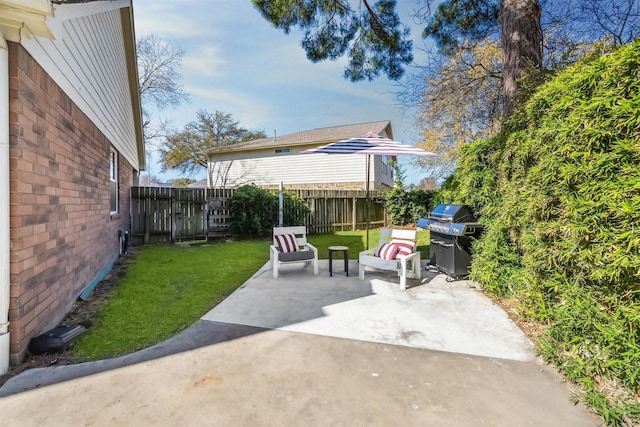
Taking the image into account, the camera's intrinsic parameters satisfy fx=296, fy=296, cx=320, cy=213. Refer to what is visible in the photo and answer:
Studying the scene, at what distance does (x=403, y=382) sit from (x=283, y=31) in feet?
26.5

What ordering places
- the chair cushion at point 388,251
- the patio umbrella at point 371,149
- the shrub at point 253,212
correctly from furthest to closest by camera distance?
the shrub at point 253,212 < the patio umbrella at point 371,149 < the chair cushion at point 388,251

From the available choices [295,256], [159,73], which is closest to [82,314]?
[295,256]

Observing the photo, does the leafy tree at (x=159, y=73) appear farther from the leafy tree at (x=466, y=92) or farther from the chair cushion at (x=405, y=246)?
the chair cushion at (x=405, y=246)

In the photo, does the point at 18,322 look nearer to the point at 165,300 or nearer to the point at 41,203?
the point at 41,203

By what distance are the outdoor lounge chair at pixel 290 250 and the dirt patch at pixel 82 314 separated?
266 cm

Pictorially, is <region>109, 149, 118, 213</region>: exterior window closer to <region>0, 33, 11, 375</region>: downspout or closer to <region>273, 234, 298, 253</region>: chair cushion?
<region>273, 234, 298, 253</region>: chair cushion

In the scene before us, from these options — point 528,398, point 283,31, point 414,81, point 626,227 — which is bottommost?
point 528,398

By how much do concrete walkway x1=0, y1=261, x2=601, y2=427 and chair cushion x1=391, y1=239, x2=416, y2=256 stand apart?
158 cm

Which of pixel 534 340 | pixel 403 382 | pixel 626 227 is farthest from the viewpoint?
pixel 534 340

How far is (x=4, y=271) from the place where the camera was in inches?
94.3

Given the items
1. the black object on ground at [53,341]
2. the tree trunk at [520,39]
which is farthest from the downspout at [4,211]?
→ the tree trunk at [520,39]

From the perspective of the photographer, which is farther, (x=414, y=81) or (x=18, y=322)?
(x=414, y=81)

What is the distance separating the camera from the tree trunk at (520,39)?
5.25 m

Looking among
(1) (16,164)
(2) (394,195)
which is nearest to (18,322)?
(1) (16,164)
